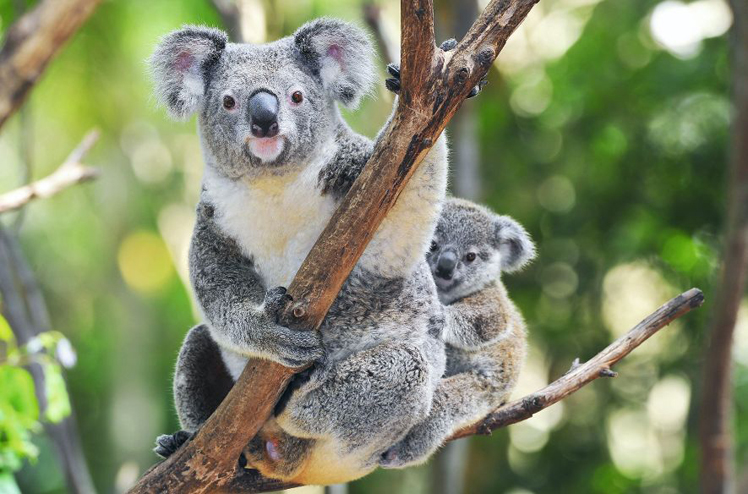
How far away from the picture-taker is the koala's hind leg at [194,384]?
3.68 m

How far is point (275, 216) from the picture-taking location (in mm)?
3152

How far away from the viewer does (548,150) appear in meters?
8.48

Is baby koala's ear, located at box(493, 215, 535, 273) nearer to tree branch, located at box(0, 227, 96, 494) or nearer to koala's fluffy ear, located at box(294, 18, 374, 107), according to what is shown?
koala's fluffy ear, located at box(294, 18, 374, 107)

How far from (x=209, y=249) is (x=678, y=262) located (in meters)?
5.04

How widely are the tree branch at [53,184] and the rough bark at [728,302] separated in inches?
155

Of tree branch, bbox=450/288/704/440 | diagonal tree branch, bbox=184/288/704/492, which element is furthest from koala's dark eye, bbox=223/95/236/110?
tree branch, bbox=450/288/704/440

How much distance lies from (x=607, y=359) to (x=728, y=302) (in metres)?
2.29

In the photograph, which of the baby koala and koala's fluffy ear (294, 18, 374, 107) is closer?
koala's fluffy ear (294, 18, 374, 107)

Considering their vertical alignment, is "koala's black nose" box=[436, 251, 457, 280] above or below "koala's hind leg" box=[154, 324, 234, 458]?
above

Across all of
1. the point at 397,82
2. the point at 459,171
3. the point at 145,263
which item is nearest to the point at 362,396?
the point at 397,82

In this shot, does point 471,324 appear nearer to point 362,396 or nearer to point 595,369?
point 595,369

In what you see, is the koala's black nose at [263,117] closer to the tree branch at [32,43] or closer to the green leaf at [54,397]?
the tree branch at [32,43]

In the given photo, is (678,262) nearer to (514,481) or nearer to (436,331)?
(514,481)

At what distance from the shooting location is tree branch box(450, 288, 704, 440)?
3.53 metres
